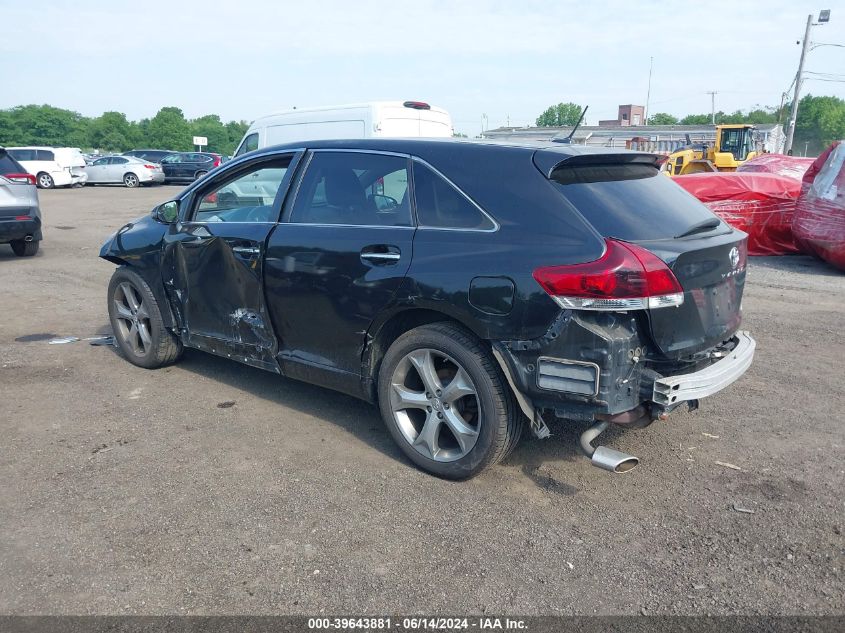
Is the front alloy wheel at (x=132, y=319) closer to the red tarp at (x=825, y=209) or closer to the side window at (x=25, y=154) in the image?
the red tarp at (x=825, y=209)

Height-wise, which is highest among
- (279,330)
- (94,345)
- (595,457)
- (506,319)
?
(506,319)

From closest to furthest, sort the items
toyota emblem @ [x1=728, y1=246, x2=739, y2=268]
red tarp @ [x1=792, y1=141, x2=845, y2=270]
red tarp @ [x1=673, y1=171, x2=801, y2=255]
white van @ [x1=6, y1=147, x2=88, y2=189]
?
toyota emblem @ [x1=728, y1=246, x2=739, y2=268]
red tarp @ [x1=792, y1=141, x2=845, y2=270]
red tarp @ [x1=673, y1=171, x2=801, y2=255]
white van @ [x1=6, y1=147, x2=88, y2=189]

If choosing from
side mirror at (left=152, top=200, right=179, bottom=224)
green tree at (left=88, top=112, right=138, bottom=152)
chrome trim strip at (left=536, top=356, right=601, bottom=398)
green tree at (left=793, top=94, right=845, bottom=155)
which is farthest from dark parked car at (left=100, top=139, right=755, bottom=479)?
green tree at (left=793, top=94, right=845, bottom=155)

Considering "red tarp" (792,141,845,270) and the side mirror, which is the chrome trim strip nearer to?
the side mirror

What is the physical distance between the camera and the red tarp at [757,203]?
11.2m

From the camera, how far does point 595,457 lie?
3404mm

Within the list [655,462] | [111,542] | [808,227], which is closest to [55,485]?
[111,542]

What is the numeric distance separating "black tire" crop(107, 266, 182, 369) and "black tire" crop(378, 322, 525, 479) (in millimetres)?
2432

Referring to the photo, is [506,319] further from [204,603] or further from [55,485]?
[55,485]

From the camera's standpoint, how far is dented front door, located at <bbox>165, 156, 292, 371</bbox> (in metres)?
4.51

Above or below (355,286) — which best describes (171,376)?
below

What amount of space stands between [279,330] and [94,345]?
273 centimetres

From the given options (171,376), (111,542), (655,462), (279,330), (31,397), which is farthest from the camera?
(171,376)

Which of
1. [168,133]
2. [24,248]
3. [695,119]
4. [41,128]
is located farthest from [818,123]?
[24,248]
